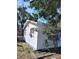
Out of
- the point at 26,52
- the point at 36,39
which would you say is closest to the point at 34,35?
the point at 36,39

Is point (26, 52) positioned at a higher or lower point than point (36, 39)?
lower

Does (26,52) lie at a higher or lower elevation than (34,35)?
lower

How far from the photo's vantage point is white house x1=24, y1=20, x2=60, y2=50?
1792 millimetres

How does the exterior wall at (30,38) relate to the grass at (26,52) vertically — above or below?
above

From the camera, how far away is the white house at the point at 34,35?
1.79m

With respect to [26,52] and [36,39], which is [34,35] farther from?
[26,52]

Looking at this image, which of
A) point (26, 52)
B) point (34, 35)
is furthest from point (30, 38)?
point (26, 52)

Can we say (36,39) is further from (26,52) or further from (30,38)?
(26,52)

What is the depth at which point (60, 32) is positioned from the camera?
1.88 meters

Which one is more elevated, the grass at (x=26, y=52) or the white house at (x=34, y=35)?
the white house at (x=34, y=35)

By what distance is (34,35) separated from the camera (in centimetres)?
181

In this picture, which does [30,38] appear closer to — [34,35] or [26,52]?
[34,35]
